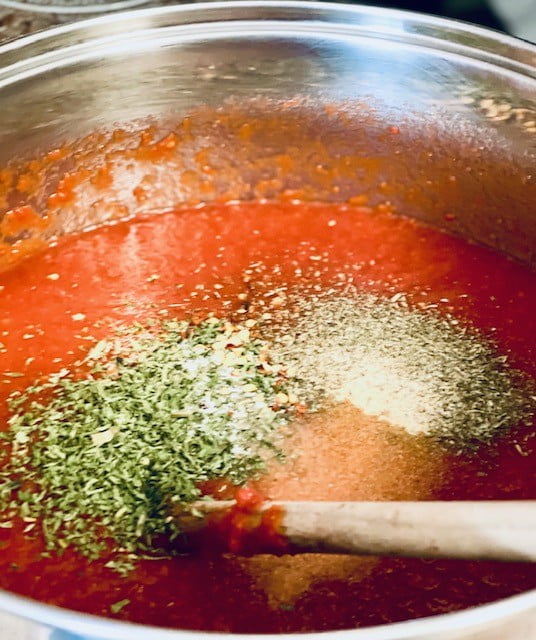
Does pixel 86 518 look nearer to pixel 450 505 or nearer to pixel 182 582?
pixel 182 582

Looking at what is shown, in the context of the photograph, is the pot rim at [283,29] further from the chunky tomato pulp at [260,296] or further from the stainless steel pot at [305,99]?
the chunky tomato pulp at [260,296]

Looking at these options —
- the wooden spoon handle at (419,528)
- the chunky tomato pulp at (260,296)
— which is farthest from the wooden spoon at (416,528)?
the chunky tomato pulp at (260,296)

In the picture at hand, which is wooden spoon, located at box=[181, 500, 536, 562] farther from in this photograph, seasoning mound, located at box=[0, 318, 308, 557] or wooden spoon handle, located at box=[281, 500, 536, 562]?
seasoning mound, located at box=[0, 318, 308, 557]

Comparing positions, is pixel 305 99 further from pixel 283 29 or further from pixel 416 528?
pixel 416 528

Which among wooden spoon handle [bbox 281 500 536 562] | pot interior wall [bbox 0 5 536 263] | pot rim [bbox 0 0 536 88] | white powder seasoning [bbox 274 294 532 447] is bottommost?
white powder seasoning [bbox 274 294 532 447]

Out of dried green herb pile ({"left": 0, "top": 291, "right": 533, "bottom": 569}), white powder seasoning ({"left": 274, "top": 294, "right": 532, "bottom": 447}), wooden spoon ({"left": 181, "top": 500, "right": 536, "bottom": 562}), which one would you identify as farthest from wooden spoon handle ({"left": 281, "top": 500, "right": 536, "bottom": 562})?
white powder seasoning ({"left": 274, "top": 294, "right": 532, "bottom": 447})

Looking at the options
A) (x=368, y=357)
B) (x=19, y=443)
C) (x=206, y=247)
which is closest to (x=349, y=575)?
(x=368, y=357)
